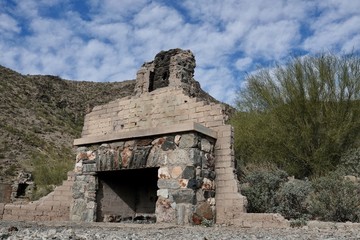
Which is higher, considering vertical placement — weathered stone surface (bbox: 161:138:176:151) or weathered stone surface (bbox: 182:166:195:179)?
weathered stone surface (bbox: 161:138:176:151)

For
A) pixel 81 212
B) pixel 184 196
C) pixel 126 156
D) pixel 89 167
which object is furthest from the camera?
pixel 89 167

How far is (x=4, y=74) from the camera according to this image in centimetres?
3356

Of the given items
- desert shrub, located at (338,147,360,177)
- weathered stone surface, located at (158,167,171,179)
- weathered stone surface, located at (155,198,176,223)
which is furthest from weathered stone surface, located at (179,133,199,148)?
desert shrub, located at (338,147,360,177)

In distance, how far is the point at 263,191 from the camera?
913cm

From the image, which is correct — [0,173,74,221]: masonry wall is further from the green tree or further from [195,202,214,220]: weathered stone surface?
the green tree

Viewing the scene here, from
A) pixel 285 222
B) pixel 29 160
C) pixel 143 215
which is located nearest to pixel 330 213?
pixel 285 222

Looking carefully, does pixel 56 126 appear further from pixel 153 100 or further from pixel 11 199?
pixel 153 100

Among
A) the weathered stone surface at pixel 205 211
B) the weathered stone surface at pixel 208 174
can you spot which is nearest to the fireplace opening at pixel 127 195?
the weathered stone surface at pixel 208 174

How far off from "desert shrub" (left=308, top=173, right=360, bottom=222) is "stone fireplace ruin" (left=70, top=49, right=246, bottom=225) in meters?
1.74

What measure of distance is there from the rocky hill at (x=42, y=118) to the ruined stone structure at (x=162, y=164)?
1081cm

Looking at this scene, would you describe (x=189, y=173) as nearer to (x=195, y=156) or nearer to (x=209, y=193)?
(x=195, y=156)

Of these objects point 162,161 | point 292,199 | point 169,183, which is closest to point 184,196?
point 169,183

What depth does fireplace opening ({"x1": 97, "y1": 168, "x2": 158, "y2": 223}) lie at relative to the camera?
31.7 feet

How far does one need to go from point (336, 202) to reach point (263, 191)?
65.7 inches
